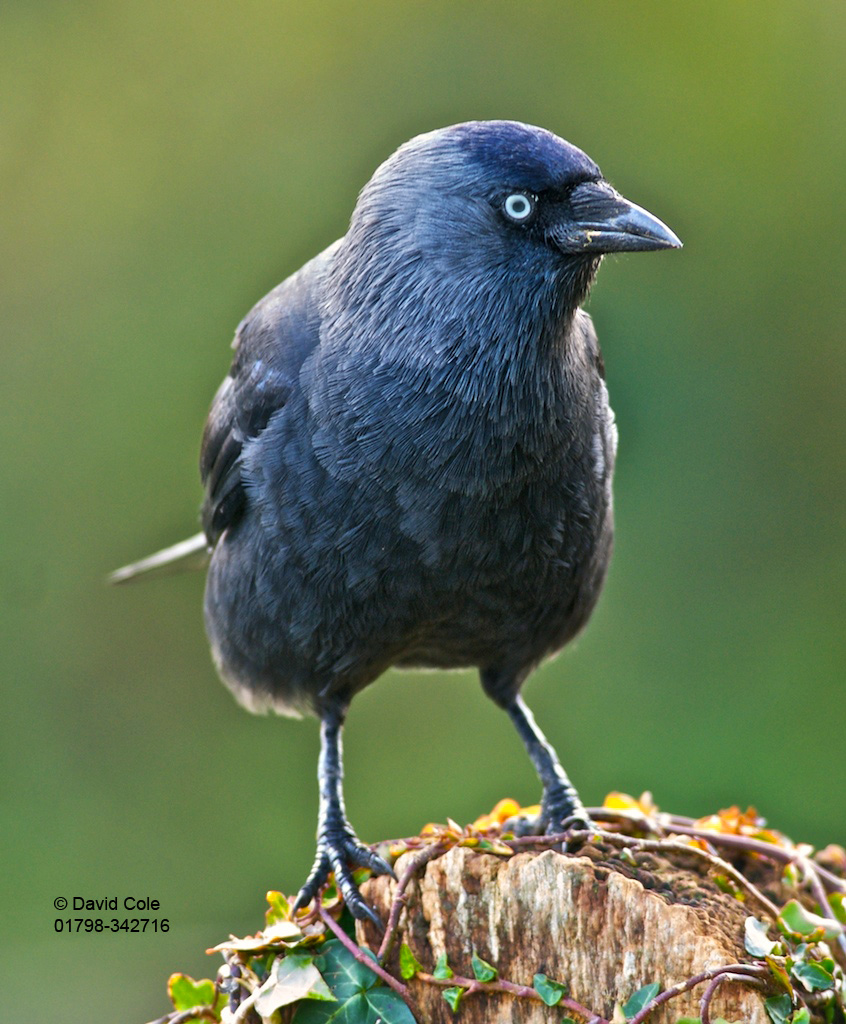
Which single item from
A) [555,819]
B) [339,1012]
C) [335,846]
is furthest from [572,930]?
[335,846]

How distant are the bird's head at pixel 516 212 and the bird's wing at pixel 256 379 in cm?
42

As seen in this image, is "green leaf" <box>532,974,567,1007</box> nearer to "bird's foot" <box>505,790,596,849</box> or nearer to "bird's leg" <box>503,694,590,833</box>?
"bird's foot" <box>505,790,596,849</box>

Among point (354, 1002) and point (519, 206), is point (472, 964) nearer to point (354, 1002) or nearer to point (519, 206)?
point (354, 1002)

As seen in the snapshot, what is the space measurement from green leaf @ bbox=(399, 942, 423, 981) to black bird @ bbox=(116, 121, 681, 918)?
20 cm

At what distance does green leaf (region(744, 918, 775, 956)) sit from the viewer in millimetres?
2779

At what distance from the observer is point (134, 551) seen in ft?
22.6

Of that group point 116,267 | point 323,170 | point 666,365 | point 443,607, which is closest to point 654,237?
point 443,607

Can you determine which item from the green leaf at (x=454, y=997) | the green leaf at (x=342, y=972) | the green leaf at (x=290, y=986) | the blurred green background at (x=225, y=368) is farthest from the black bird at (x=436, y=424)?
the blurred green background at (x=225, y=368)

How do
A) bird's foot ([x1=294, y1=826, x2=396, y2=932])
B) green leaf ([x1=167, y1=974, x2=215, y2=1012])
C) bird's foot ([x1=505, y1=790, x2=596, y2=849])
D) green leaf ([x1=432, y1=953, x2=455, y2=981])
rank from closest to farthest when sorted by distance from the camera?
green leaf ([x1=432, y1=953, x2=455, y2=981]) → green leaf ([x1=167, y1=974, x2=215, y2=1012]) → bird's foot ([x1=294, y1=826, x2=396, y2=932]) → bird's foot ([x1=505, y1=790, x2=596, y2=849])

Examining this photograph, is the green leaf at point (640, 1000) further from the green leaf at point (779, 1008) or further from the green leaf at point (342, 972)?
the green leaf at point (342, 972)

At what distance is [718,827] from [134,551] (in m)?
4.14

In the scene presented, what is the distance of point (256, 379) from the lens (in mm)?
3762

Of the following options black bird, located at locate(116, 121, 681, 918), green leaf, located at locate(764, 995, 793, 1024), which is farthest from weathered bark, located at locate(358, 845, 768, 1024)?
black bird, located at locate(116, 121, 681, 918)

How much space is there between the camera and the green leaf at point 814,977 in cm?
277
